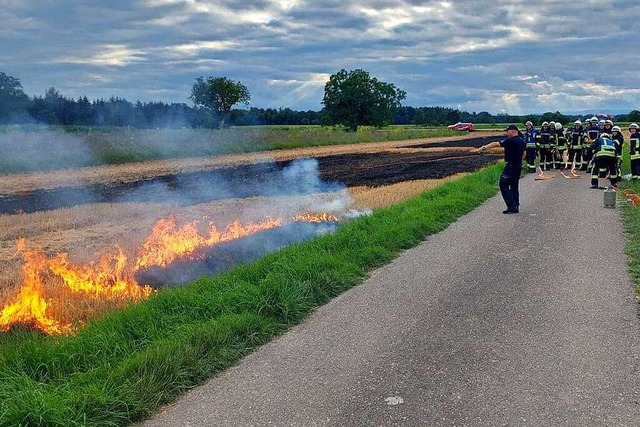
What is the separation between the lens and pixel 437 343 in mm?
5555

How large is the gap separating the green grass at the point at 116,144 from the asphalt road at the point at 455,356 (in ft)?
27.9

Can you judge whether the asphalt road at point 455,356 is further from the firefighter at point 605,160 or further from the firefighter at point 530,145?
the firefighter at point 530,145

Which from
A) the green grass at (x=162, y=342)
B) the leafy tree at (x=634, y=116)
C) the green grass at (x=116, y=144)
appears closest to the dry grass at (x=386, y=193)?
the green grass at (x=162, y=342)

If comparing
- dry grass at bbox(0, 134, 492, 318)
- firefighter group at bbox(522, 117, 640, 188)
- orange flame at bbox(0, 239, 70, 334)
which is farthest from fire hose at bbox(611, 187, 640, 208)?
orange flame at bbox(0, 239, 70, 334)

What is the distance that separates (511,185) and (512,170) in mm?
337

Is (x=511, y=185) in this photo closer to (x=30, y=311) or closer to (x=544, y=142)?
(x=30, y=311)

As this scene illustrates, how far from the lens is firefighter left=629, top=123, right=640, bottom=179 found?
18422mm

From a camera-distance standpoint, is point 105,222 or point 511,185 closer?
point 511,185

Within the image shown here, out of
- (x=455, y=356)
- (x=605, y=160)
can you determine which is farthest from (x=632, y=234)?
(x=605, y=160)

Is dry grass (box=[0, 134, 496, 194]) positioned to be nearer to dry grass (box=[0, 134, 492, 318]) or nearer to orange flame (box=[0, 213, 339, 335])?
dry grass (box=[0, 134, 492, 318])

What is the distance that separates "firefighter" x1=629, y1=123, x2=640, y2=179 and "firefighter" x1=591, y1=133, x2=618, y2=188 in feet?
4.65

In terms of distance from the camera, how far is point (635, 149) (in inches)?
725

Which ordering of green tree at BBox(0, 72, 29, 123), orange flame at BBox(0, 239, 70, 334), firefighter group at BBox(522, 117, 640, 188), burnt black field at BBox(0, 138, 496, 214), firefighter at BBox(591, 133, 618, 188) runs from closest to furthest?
orange flame at BBox(0, 239, 70, 334) < green tree at BBox(0, 72, 29, 123) < burnt black field at BBox(0, 138, 496, 214) < firefighter at BBox(591, 133, 618, 188) < firefighter group at BBox(522, 117, 640, 188)

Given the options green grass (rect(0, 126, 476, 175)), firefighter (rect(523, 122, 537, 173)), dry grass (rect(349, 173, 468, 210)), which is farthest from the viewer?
firefighter (rect(523, 122, 537, 173))
